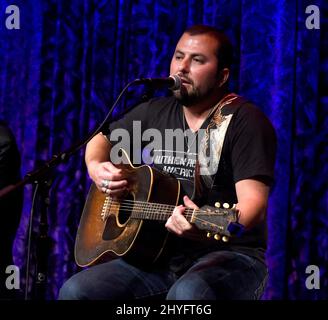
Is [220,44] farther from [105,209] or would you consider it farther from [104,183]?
[105,209]

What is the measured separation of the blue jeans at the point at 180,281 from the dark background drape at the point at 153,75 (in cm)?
71

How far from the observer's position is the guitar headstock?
232 cm

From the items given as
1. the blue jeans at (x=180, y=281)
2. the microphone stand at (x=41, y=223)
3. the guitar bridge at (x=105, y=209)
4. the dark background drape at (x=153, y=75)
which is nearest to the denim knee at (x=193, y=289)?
the blue jeans at (x=180, y=281)

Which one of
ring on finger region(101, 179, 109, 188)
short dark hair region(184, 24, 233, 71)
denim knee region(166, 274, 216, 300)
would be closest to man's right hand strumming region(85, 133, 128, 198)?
ring on finger region(101, 179, 109, 188)

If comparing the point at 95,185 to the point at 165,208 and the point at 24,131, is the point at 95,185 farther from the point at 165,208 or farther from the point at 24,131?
the point at 24,131

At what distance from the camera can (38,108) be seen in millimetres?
4008

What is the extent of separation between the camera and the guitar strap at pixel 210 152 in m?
2.84

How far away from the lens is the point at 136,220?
2.82m

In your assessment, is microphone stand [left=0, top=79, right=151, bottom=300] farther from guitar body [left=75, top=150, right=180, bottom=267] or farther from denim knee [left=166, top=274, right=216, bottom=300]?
denim knee [left=166, top=274, right=216, bottom=300]

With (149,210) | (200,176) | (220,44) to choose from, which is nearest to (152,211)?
(149,210)

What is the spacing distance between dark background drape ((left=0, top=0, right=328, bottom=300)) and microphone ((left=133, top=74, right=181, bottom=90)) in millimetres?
732

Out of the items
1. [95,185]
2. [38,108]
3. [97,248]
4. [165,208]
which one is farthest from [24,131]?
[165,208]

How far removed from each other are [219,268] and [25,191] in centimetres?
183

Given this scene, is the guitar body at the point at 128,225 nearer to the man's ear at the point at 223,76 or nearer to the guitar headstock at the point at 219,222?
the guitar headstock at the point at 219,222
